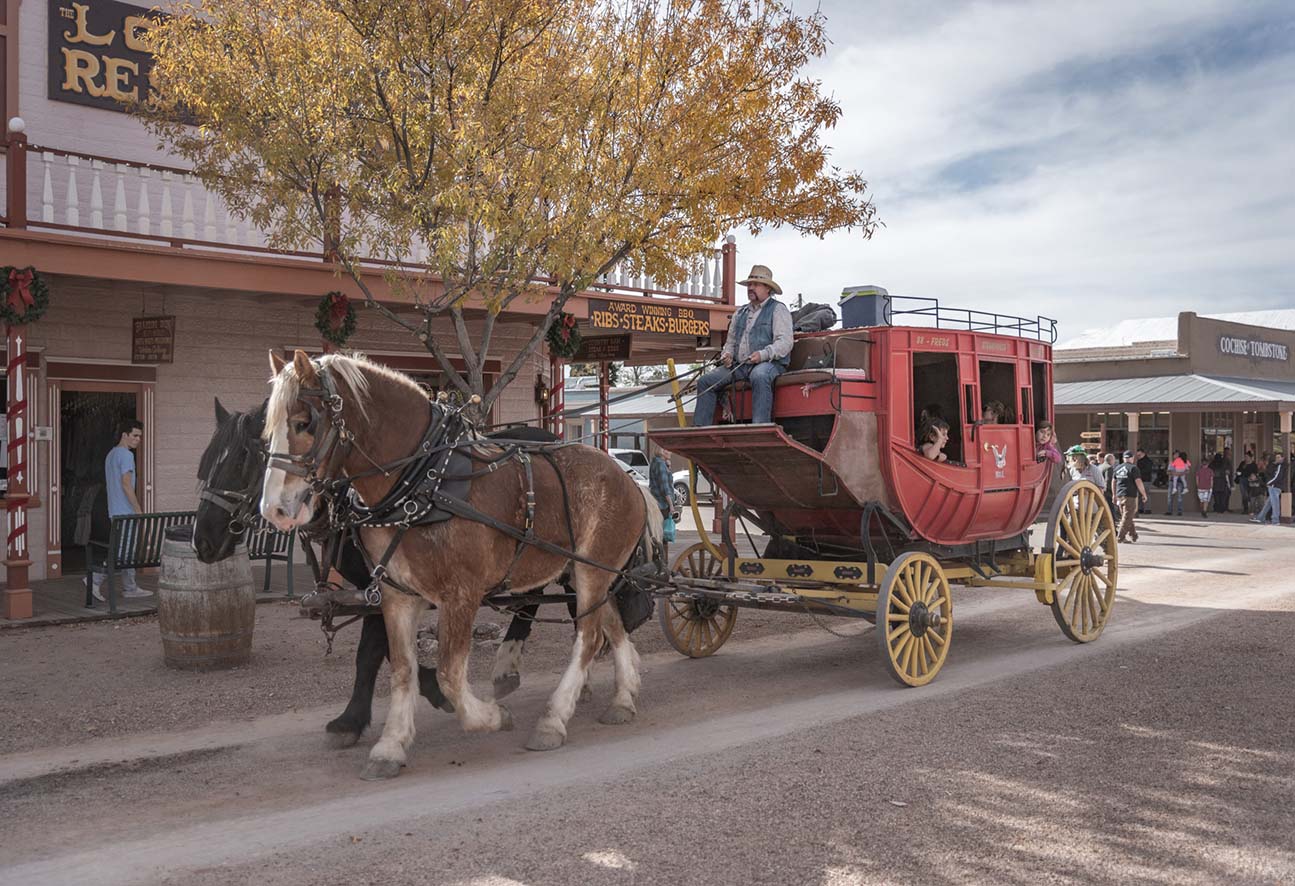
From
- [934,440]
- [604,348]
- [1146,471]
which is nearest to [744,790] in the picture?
Result: [934,440]

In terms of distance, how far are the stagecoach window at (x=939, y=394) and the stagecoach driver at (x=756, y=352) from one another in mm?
1467

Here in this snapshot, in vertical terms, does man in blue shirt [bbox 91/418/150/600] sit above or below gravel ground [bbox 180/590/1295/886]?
above

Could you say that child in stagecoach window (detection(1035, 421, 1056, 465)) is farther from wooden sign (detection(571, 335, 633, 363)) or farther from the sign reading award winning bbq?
wooden sign (detection(571, 335, 633, 363))

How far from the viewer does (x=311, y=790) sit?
210 inches

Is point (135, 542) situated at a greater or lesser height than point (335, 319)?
lesser

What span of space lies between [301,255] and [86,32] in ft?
14.5

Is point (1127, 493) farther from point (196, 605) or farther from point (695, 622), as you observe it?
point (196, 605)

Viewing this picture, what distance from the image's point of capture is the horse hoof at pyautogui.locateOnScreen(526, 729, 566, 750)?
5980 mm

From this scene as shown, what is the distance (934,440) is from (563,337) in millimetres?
6956

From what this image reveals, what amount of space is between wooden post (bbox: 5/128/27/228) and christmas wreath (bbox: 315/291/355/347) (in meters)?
2.95

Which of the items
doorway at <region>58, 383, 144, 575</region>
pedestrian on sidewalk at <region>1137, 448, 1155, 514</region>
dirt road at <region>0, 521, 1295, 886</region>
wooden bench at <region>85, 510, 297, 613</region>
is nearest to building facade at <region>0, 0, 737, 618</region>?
doorway at <region>58, 383, 144, 575</region>

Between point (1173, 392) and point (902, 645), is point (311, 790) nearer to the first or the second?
point (902, 645)

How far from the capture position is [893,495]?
7.77 meters

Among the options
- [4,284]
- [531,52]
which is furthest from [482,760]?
[4,284]
